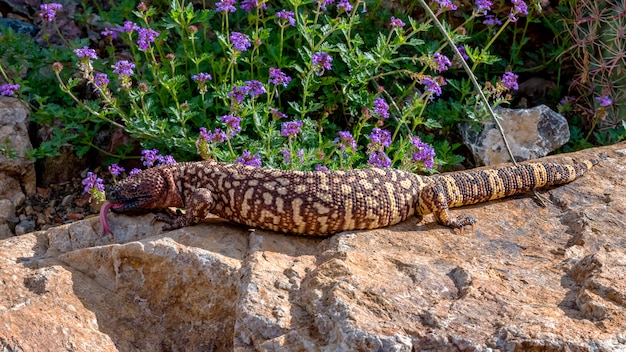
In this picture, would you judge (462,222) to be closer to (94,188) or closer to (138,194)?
(138,194)

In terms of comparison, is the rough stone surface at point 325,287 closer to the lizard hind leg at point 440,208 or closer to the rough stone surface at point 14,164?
the lizard hind leg at point 440,208

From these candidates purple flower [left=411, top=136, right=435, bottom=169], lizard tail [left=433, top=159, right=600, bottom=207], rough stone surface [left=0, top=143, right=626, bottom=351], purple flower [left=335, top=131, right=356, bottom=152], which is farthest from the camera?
purple flower [left=411, top=136, right=435, bottom=169]

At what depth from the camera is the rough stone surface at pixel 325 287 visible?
332cm

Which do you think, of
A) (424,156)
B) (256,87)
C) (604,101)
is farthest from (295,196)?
→ (604,101)

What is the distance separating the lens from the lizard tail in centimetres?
473

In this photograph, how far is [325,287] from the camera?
11.8 feet

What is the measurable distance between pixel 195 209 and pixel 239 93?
115 cm

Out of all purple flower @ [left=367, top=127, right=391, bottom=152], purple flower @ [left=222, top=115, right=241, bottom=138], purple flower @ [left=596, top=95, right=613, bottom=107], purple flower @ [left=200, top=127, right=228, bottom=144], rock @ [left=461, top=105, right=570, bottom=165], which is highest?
purple flower @ [left=222, top=115, right=241, bottom=138]

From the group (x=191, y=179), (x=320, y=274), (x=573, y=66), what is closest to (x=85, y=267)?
(x=191, y=179)

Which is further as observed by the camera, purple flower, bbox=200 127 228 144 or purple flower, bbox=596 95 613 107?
purple flower, bbox=596 95 613 107

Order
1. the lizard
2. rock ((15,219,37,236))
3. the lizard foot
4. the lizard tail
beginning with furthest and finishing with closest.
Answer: rock ((15,219,37,236))
the lizard tail
the lizard foot
the lizard

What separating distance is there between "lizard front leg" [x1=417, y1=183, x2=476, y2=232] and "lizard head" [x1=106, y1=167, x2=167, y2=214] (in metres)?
1.64

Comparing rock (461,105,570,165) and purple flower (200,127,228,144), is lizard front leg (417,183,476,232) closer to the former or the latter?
purple flower (200,127,228,144)

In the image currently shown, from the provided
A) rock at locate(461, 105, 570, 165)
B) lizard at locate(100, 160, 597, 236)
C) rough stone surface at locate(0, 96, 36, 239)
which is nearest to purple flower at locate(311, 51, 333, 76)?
lizard at locate(100, 160, 597, 236)
